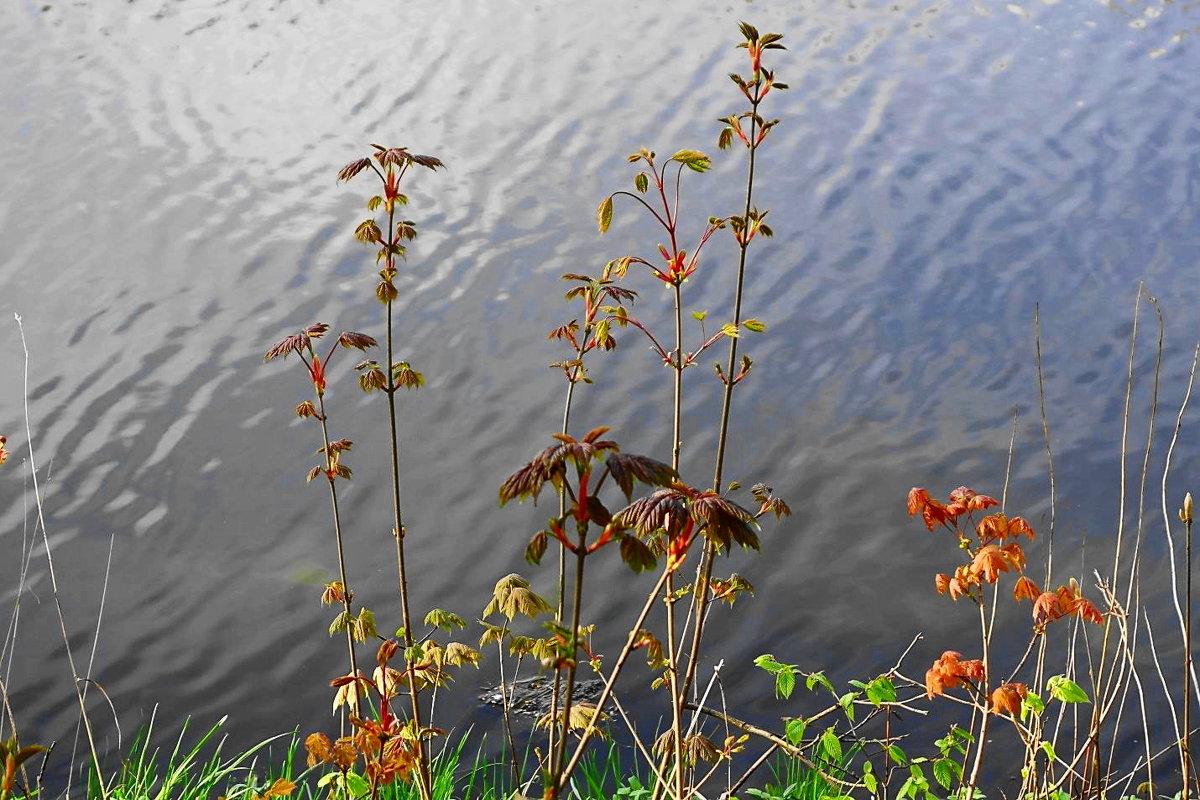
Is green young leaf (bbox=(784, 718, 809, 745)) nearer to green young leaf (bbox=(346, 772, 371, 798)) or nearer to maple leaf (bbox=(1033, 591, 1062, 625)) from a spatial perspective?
maple leaf (bbox=(1033, 591, 1062, 625))

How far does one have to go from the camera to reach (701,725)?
380 cm

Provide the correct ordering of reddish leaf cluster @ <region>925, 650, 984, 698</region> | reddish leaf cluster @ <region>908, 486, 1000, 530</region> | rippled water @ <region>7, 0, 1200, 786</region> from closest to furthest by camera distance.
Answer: reddish leaf cluster @ <region>908, 486, 1000, 530</region>
reddish leaf cluster @ <region>925, 650, 984, 698</region>
rippled water @ <region>7, 0, 1200, 786</region>

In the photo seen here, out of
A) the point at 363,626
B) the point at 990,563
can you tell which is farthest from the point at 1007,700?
the point at 363,626

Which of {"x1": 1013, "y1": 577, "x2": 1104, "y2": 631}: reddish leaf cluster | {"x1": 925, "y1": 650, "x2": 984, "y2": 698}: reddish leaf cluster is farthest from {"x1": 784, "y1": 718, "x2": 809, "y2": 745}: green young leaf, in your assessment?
{"x1": 1013, "y1": 577, "x2": 1104, "y2": 631}: reddish leaf cluster

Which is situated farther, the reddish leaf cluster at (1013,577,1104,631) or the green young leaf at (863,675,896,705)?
the green young leaf at (863,675,896,705)

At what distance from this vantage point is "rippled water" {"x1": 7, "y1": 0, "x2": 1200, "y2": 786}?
4.62 metres

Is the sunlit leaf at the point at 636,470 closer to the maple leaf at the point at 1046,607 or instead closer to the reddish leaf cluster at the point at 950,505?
the reddish leaf cluster at the point at 950,505

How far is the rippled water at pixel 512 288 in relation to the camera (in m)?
4.62

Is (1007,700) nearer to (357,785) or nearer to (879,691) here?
(879,691)

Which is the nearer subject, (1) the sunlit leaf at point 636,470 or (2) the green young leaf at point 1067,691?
(1) the sunlit leaf at point 636,470

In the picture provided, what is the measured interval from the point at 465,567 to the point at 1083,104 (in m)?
7.06

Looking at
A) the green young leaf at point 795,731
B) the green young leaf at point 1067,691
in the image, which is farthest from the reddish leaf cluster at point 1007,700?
the green young leaf at point 795,731

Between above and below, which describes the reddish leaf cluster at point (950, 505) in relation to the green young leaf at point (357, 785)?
above

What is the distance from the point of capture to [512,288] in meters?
6.86
